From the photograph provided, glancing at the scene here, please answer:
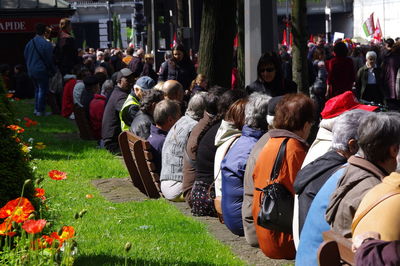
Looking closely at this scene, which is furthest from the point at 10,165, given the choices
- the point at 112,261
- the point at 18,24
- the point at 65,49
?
the point at 18,24

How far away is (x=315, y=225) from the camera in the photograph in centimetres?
559

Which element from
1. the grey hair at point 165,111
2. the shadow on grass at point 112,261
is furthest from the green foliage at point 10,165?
the grey hair at point 165,111

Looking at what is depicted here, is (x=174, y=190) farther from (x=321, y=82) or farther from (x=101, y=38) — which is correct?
(x=101, y=38)

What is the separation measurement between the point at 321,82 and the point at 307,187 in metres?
14.4

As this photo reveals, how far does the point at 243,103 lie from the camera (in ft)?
27.5

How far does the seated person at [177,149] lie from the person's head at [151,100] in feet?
5.55

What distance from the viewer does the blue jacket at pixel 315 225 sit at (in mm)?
5527

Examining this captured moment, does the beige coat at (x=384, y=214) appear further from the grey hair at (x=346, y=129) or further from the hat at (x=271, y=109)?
the hat at (x=271, y=109)

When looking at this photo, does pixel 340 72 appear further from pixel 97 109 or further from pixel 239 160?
pixel 239 160

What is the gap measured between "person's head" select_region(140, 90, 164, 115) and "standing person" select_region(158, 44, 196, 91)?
197 inches

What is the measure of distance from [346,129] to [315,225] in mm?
631

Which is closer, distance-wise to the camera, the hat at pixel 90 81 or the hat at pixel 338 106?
the hat at pixel 338 106

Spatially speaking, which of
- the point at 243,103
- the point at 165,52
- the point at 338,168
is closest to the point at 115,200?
the point at 243,103

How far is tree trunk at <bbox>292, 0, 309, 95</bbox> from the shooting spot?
15133 millimetres
